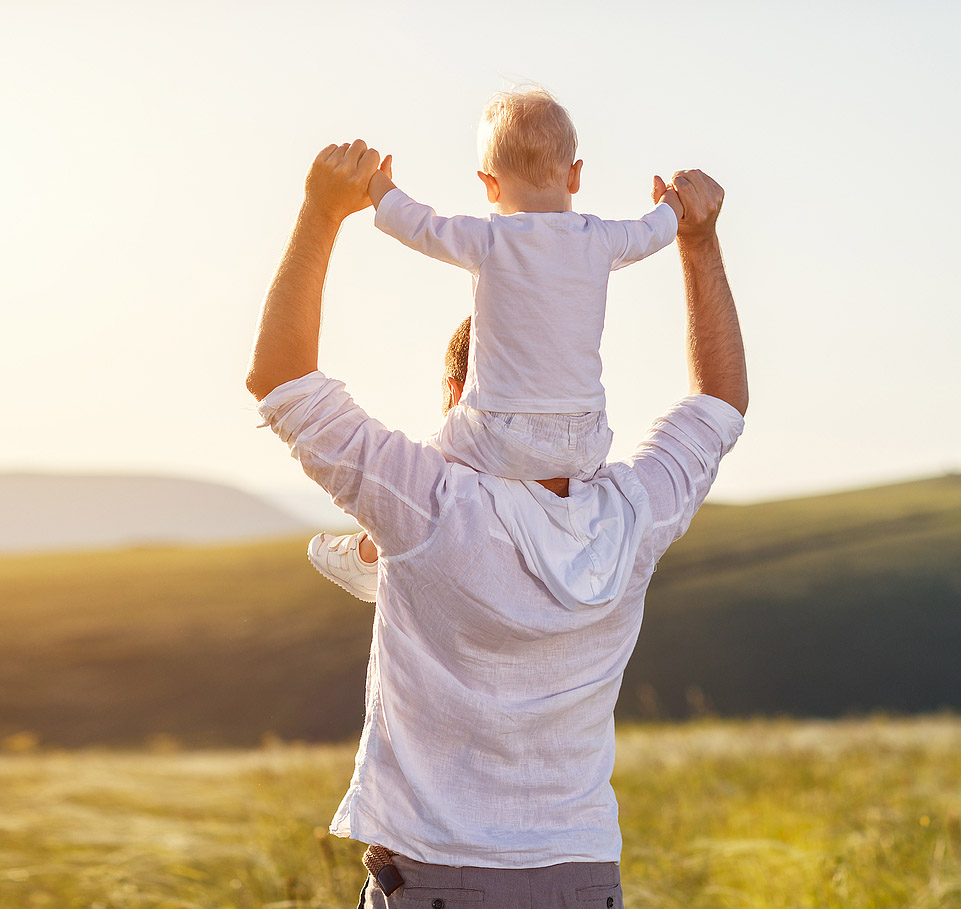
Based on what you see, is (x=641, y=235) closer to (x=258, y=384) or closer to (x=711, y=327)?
(x=711, y=327)

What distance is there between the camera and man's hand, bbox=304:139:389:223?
167 centimetres

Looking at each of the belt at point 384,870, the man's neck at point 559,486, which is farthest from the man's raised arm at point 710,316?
the belt at point 384,870

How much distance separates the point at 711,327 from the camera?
6.82ft

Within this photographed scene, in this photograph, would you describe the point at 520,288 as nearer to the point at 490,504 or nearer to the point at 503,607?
the point at 490,504

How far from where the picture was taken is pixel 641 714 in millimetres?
18203

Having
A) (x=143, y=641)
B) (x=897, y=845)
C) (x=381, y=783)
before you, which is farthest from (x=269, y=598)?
(x=381, y=783)

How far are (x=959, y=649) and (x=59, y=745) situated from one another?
18.1 m

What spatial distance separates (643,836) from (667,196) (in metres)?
3.91

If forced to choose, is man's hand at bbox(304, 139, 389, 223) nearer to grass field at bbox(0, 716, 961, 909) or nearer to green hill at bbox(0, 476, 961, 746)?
grass field at bbox(0, 716, 961, 909)

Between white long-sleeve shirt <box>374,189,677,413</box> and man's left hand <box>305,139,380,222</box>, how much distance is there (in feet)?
0.18

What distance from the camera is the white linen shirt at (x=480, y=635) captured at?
1577 millimetres

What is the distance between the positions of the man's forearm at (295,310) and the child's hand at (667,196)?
63 cm

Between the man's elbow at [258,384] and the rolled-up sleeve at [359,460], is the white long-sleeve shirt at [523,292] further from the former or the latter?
the man's elbow at [258,384]

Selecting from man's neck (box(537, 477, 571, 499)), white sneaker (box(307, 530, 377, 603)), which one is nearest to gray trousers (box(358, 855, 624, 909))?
white sneaker (box(307, 530, 377, 603))
